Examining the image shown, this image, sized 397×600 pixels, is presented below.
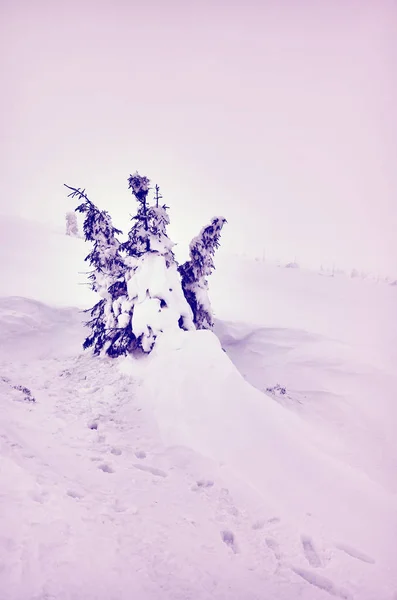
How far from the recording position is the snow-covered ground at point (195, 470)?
3.27 meters

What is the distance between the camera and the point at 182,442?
6.18 meters

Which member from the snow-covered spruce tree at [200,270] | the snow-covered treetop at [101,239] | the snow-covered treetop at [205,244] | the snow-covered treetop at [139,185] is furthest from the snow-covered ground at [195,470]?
the snow-covered treetop at [139,185]

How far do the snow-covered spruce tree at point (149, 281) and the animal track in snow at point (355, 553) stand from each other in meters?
6.24

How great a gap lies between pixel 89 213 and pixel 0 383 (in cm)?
610

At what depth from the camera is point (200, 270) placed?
1234 centimetres

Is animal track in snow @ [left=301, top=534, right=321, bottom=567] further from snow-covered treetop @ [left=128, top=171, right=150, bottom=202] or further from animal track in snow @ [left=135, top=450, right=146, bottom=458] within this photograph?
snow-covered treetop @ [left=128, top=171, right=150, bottom=202]

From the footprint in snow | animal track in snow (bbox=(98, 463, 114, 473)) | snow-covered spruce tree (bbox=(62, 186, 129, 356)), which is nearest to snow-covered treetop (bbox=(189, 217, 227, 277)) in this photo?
snow-covered spruce tree (bbox=(62, 186, 129, 356))

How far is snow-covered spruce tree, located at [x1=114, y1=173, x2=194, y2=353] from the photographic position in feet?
31.9

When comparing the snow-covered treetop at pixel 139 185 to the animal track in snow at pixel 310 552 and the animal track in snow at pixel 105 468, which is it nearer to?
the animal track in snow at pixel 105 468

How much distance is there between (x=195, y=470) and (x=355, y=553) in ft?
8.23

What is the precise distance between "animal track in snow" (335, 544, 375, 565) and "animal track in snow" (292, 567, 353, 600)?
0.72 m

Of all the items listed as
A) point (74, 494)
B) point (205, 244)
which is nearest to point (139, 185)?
point (205, 244)

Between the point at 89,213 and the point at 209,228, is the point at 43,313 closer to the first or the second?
the point at 89,213

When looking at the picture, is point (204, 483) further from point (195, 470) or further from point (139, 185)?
point (139, 185)
